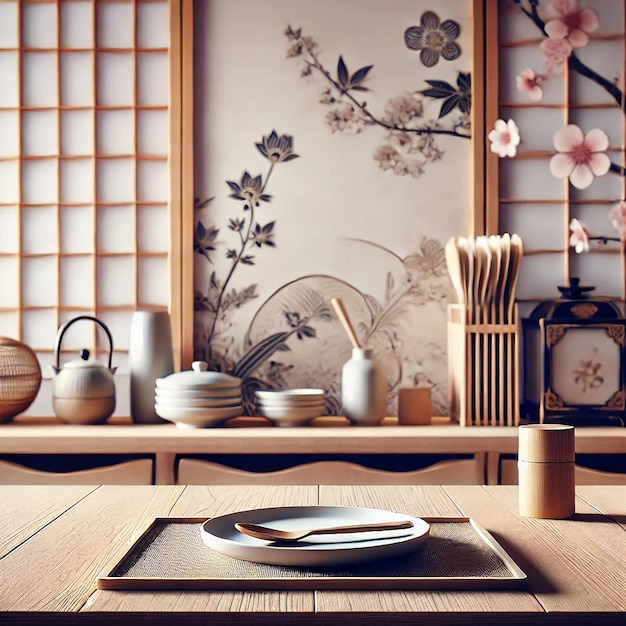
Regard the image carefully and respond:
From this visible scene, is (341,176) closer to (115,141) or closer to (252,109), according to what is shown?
(252,109)

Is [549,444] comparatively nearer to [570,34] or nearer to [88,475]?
[88,475]

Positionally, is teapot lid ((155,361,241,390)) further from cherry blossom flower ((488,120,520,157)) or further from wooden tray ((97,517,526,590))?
wooden tray ((97,517,526,590))

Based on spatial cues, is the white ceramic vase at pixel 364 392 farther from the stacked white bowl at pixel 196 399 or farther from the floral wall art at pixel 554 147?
the floral wall art at pixel 554 147

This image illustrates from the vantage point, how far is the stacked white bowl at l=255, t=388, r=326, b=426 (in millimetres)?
2633

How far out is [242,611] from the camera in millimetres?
863

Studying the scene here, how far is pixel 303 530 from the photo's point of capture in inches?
43.9

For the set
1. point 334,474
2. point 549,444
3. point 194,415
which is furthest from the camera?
point 194,415

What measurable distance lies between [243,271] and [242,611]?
2.13 m

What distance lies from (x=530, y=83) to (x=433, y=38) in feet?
1.20

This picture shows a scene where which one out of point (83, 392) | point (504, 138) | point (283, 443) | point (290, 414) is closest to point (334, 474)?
point (283, 443)

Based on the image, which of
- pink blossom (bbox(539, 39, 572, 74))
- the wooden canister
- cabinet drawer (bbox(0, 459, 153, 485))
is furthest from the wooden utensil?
the wooden canister

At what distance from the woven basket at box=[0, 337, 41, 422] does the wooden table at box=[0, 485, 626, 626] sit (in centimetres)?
117

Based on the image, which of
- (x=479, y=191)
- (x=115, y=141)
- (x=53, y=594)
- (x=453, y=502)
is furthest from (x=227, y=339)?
(x=53, y=594)

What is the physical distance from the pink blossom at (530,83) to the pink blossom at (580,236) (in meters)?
0.45
